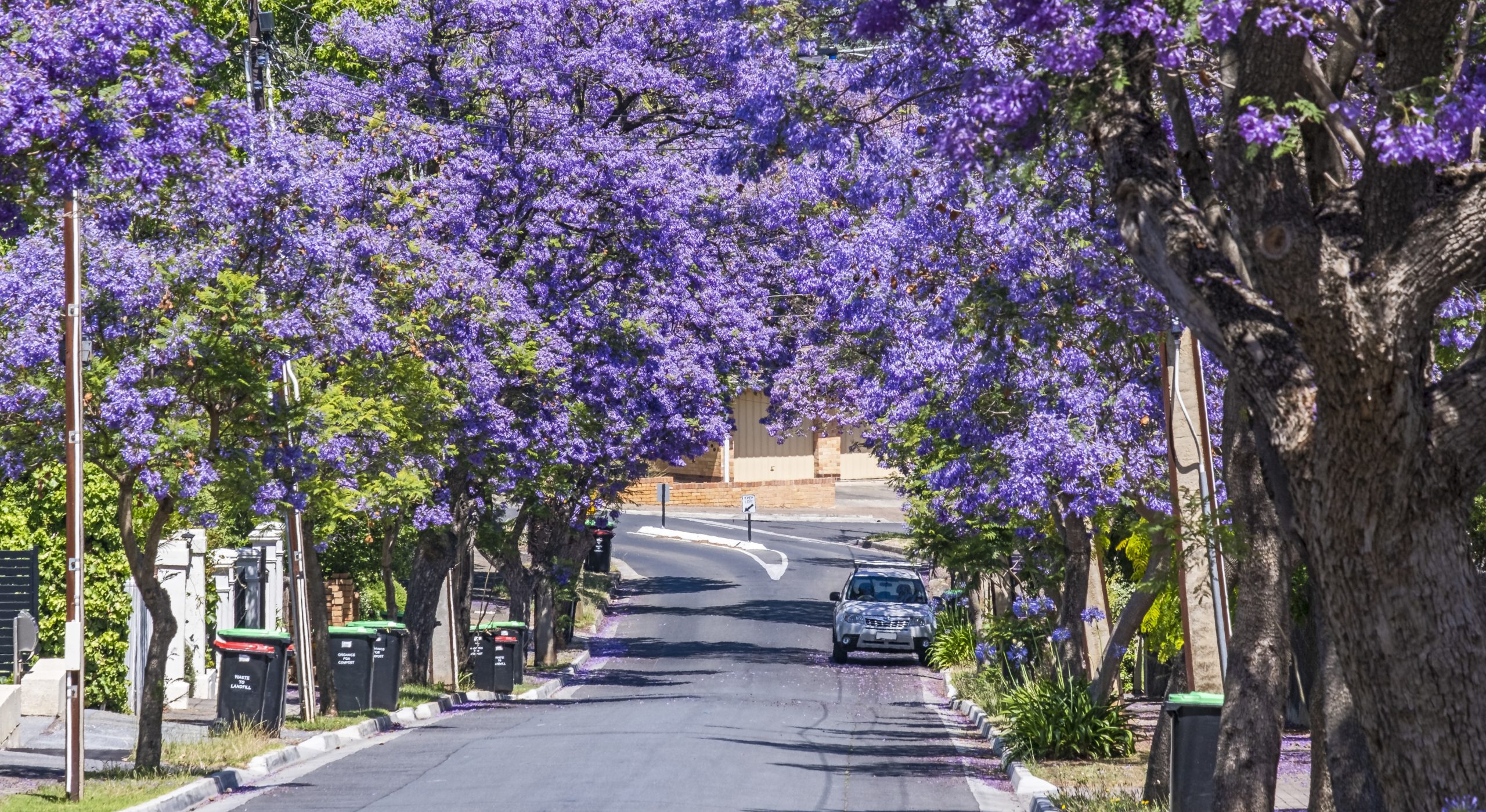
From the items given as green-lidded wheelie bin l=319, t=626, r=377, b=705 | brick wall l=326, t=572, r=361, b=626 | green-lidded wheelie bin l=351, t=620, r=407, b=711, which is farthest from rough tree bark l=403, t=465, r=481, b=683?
brick wall l=326, t=572, r=361, b=626

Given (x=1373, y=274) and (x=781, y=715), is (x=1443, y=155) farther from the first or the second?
(x=781, y=715)

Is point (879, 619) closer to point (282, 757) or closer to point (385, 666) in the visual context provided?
point (385, 666)

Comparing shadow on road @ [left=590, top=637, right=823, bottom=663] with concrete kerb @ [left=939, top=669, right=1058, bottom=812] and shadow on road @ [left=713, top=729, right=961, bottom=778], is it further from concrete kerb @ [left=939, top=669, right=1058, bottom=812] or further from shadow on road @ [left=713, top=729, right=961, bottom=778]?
shadow on road @ [left=713, top=729, right=961, bottom=778]

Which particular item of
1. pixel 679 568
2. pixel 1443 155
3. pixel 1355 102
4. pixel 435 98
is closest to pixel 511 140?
pixel 435 98

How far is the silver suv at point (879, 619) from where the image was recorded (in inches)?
1400

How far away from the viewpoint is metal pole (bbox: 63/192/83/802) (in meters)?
14.3

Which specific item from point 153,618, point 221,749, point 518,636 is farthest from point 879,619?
point 153,618

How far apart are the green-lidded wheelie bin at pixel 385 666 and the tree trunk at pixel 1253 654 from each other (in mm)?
14770

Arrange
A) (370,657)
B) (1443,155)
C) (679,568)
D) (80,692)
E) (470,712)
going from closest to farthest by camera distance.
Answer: (1443,155)
(80,692)
(370,657)
(470,712)
(679,568)

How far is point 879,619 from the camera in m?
35.7

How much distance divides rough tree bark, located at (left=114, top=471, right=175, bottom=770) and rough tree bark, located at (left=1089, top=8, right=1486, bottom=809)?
36.9 ft

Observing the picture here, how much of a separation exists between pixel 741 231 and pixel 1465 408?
1195 inches

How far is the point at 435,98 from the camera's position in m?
28.1

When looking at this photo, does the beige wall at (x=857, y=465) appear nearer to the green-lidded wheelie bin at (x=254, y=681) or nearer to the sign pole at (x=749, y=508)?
the sign pole at (x=749, y=508)
